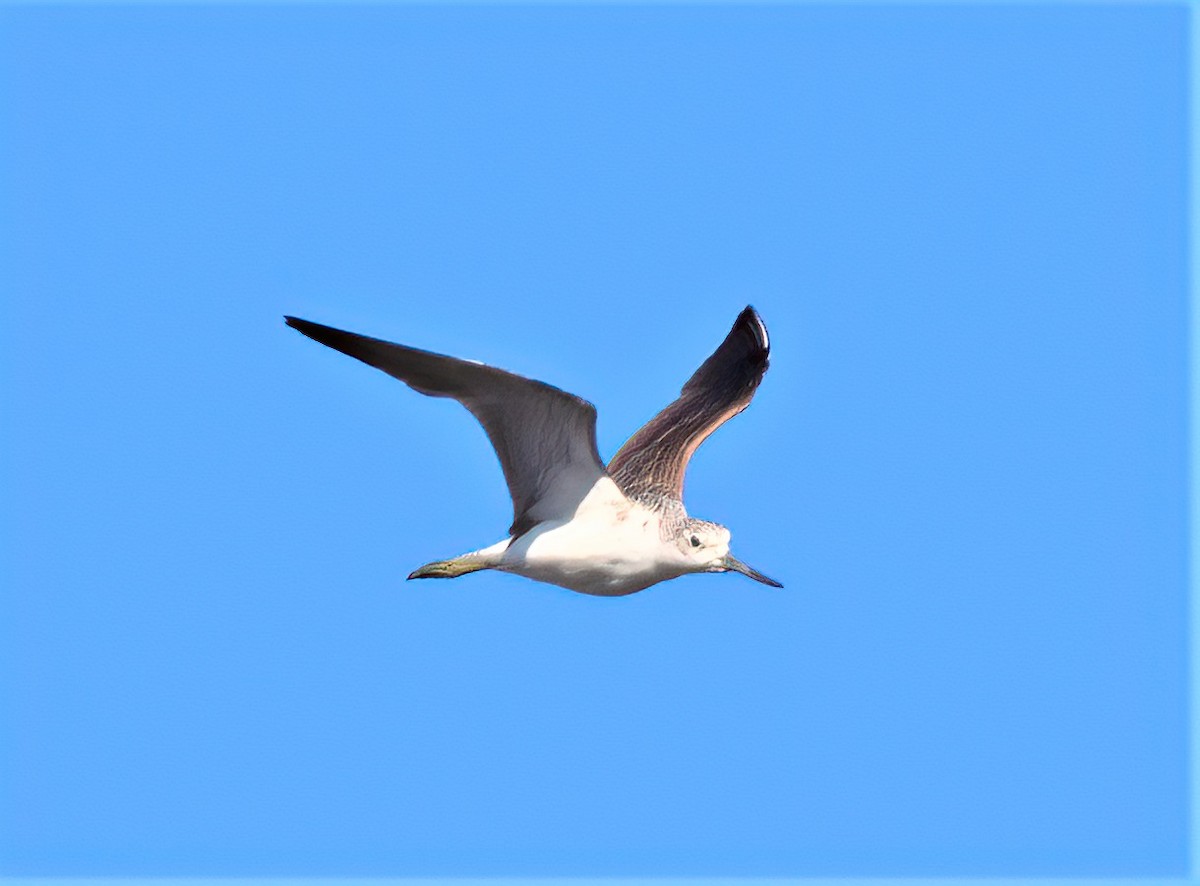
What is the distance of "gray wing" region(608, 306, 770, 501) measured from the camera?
41.4 ft

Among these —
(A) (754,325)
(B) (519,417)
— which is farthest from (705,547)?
(A) (754,325)

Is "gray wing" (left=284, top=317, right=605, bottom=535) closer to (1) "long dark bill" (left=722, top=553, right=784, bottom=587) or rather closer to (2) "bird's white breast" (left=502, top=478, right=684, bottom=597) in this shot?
(2) "bird's white breast" (left=502, top=478, right=684, bottom=597)

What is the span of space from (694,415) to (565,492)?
2.11 meters

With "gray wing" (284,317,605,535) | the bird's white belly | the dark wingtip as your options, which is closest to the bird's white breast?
the bird's white belly

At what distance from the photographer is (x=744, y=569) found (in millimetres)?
12352

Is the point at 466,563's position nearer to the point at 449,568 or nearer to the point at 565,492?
the point at 449,568

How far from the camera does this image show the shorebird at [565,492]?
10562mm

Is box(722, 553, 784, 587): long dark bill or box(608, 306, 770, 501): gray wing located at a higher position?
box(608, 306, 770, 501): gray wing

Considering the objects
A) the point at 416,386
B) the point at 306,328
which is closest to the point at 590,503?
the point at 416,386

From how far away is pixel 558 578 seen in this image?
38.5 ft

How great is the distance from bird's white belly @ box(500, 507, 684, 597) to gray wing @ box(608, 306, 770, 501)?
50 centimetres

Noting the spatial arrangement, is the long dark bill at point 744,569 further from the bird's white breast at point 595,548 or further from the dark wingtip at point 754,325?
the dark wingtip at point 754,325

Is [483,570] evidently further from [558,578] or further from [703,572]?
[703,572]

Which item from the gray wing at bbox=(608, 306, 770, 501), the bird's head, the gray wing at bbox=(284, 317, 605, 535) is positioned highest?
the gray wing at bbox=(608, 306, 770, 501)
